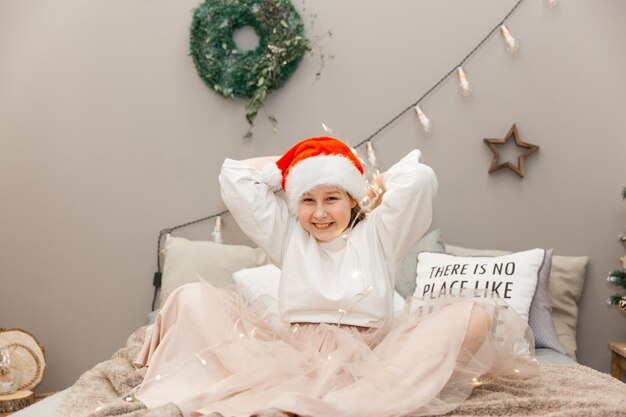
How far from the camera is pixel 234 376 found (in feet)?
5.07

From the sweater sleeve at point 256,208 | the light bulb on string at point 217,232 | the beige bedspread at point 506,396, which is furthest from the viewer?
the light bulb on string at point 217,232

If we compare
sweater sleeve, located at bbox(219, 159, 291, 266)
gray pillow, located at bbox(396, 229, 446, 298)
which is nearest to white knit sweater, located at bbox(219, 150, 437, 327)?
sweater sleeve, located at bbox(219, 159, 291, 266)

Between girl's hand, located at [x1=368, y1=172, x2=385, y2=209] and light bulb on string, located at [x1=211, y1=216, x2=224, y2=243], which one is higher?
girl's hand, located at [x1=368, y1=172, x2=385, y2=209]

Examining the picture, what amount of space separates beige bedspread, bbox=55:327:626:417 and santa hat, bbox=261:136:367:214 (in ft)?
2.07

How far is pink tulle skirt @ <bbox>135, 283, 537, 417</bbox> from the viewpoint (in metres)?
1.45

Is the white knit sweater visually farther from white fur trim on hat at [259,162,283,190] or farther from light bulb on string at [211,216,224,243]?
light bulb on string at [211,216,224,243]

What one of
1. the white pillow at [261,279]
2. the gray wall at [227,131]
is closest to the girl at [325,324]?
the white pillow at [261,279]

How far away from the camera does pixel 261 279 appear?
268 cm

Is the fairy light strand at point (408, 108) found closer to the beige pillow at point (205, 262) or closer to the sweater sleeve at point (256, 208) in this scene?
the beige pillow at point (205, 262)

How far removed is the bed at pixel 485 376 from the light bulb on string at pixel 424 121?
1.45 feet

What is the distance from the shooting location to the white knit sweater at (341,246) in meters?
1.86

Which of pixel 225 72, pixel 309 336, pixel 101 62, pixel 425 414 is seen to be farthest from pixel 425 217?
pixel 101 62

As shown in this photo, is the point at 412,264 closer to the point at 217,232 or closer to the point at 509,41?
the point at 217,232

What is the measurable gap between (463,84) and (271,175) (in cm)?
127
